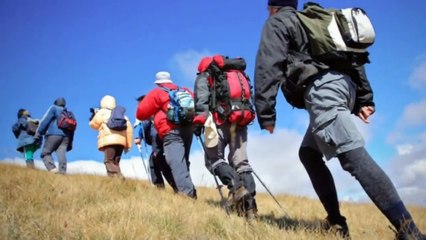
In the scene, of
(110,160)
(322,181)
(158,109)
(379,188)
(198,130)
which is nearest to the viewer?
(379,188)

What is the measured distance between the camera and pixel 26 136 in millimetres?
12070

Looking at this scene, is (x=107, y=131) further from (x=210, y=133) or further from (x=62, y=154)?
(x=210, y=133)

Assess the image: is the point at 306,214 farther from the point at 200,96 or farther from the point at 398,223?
the point at 398,223

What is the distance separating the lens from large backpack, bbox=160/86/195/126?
19.6 feet

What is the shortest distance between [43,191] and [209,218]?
2.66 meters

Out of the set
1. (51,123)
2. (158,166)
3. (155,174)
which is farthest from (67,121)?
(158,166)

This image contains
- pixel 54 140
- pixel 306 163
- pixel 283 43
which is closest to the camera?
Answer: pixel 283 43

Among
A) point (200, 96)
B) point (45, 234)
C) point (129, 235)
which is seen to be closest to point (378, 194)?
point (129, 235)

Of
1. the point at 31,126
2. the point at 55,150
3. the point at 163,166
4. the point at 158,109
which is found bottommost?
the point at 163,166

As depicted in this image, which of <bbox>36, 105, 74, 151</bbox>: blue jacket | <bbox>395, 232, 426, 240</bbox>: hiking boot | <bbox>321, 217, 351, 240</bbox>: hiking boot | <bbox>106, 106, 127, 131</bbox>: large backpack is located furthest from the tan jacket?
<bbox>395, 232, 426, 240</bbox>: hiking boot

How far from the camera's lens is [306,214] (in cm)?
560

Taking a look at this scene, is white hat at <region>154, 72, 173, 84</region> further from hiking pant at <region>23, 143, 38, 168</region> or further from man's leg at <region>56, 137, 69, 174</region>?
hiking pant at <region>23, 143, 38, 168</region>

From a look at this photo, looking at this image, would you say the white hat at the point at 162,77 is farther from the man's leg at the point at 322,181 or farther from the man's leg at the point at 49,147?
the man's leg at the point at 49,147

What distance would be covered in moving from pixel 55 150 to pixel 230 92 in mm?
7216
